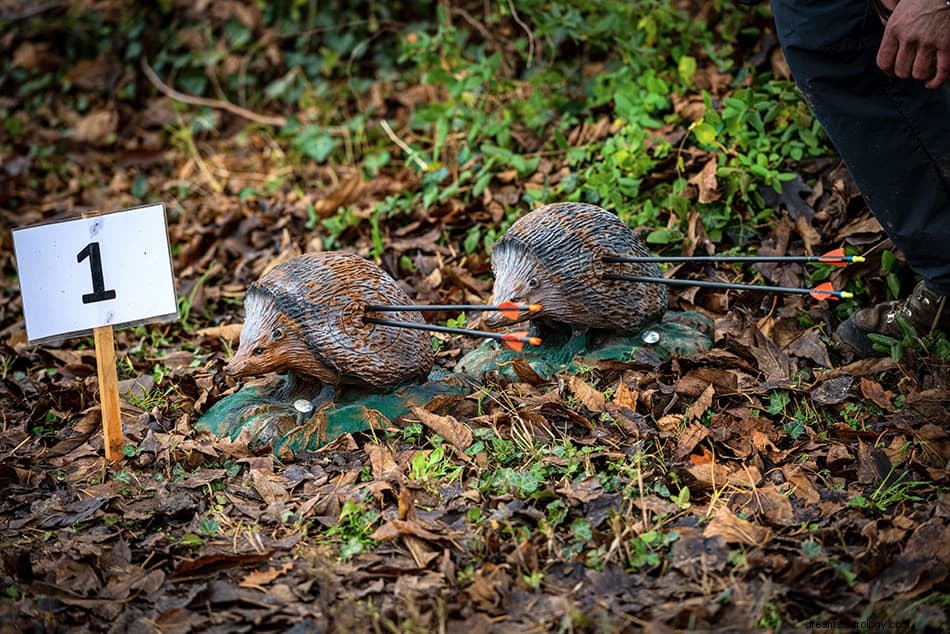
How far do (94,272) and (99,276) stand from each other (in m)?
0.02

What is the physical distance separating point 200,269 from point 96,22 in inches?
139

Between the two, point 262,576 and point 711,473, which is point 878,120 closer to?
point 711,473

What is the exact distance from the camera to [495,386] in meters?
4.09

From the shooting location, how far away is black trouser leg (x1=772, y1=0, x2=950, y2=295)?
3.76m

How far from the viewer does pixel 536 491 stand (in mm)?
3404

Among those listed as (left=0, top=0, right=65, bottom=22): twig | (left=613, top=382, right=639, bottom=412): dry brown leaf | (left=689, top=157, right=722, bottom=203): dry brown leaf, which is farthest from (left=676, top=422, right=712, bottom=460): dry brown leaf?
(left=0, top=0, right=65, bottom=22): twig

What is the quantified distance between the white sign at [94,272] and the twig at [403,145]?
2.43 meters

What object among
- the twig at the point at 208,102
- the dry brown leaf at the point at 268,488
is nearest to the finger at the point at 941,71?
the dry brown leaf at the point at 268,488

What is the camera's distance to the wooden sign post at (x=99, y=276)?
376 centimetres

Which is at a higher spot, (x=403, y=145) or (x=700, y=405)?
(x=403, y=145)

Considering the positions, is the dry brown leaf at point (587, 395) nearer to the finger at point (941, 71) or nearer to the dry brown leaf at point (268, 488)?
the dry brown leaf at point (268, 488)

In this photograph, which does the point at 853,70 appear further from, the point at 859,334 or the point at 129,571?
the point at 129,571

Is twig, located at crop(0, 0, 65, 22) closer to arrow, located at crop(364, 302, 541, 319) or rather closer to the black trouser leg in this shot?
arrow, located at crop(364, 302, 541, 319)

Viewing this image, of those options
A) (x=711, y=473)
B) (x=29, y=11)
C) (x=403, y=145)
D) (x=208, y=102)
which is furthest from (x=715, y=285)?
(x=29, y=11)
